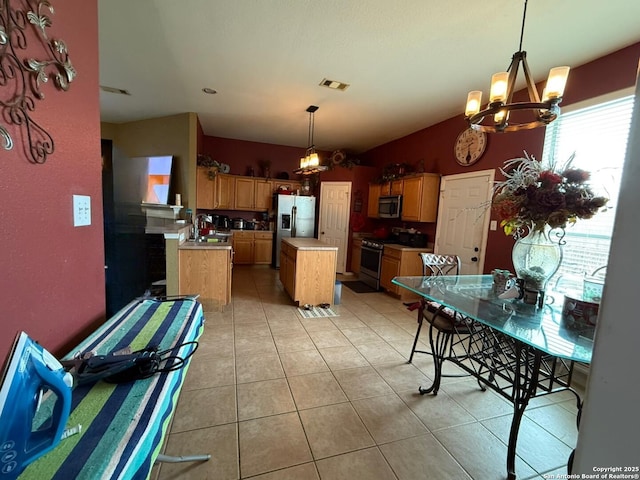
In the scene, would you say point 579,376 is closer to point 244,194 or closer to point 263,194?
point 263,194

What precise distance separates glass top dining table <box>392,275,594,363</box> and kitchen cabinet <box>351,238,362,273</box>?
3.23 metres

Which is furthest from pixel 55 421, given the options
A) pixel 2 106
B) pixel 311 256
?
pixel 311 256

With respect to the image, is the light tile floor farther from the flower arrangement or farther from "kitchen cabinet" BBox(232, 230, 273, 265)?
"kitchen cabinet" BBox(232, 230, 273, 265)

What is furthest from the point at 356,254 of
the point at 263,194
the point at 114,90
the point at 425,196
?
the point at 114,90

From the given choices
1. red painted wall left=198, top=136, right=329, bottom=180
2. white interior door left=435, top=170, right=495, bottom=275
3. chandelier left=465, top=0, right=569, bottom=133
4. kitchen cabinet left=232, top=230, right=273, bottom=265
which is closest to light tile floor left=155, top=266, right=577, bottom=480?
white interior door left=435, top=170, right=495, bottom=275

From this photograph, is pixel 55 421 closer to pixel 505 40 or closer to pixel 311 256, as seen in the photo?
pixel 311 256

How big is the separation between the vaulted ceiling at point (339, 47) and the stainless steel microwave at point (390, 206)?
1.38 meters

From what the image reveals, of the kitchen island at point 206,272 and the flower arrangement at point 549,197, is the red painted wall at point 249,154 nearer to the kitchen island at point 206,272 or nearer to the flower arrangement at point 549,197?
the kitchen island at point 206,272

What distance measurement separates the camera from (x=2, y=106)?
2.31 feet

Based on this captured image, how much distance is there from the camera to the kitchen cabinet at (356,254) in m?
5.55

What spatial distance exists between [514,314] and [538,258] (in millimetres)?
443

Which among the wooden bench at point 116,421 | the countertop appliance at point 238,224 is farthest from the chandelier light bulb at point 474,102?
the countertop appliance at point 238,224

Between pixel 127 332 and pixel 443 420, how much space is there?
6.33 feet

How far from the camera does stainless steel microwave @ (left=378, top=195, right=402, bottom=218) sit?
4.76 meters
